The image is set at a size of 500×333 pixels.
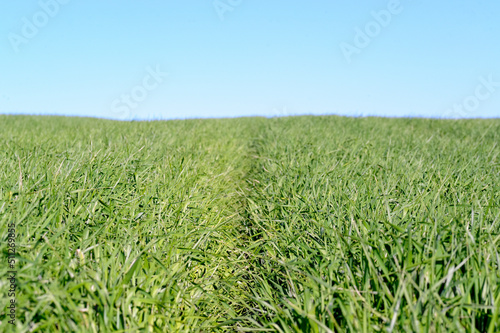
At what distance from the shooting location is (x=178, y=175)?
326cm

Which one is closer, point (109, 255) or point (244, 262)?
point (109, 255)

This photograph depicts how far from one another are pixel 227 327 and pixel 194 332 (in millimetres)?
248

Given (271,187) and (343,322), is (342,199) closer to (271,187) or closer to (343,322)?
(271,187)
